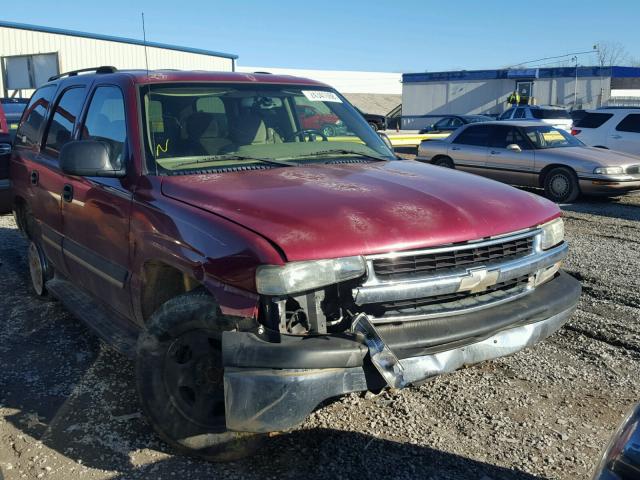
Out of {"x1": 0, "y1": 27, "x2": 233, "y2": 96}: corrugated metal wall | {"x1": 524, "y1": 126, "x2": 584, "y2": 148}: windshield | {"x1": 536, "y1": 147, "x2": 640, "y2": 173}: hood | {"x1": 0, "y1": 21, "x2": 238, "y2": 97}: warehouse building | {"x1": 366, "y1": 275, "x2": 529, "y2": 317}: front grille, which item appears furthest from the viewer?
{"x1": 0, "y1": 27, "x2": 233, "y2": 96}: corrugated metal wall

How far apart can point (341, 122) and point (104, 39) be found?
1096 inches

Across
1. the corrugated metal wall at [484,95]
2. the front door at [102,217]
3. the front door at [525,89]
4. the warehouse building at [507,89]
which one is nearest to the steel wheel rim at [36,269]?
the front door at [102,217]

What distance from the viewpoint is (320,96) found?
4.64 m

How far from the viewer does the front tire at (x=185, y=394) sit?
3027mm

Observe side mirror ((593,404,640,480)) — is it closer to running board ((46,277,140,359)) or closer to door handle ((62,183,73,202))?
running board ((46,277,140,359))

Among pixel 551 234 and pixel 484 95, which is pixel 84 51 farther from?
pixel 551 234

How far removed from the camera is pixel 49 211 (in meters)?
4.77

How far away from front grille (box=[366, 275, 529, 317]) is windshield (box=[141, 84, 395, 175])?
4.22ft

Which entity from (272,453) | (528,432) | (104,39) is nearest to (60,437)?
(272,453)

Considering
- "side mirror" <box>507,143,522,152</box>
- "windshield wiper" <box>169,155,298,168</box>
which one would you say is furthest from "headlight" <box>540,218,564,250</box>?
"side mirror" <box>507,143,522,152</box>

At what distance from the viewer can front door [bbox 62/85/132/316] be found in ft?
11.9

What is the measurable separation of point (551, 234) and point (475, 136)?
9.87m

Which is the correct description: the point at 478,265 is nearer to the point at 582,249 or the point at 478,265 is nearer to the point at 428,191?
the point at 428,191

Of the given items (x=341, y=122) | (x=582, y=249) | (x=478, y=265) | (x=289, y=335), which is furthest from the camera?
(x=582, y=249)
